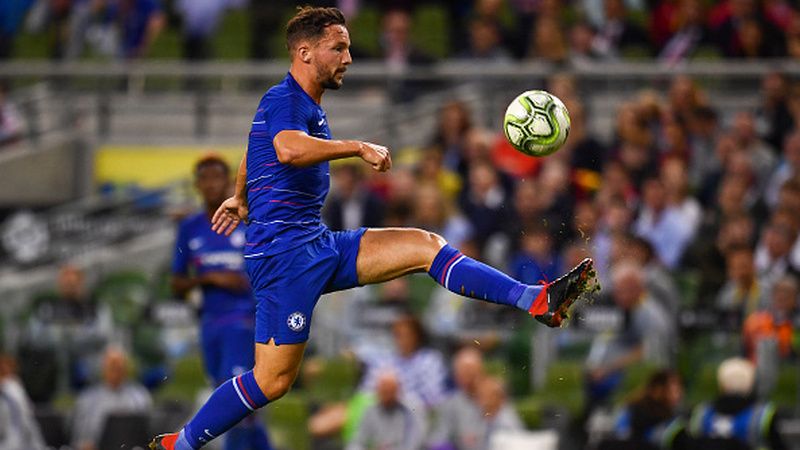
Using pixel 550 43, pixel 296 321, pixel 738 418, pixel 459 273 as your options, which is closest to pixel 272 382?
pixel 296 321

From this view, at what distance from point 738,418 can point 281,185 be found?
214 inches

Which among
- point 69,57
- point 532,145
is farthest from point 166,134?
point 532,145

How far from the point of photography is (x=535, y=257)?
50.6 ft

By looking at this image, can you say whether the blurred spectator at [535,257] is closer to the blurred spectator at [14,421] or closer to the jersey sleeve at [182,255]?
the jersey sleeve at [182,255]

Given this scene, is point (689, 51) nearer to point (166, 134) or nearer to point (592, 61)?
point (592, 61)

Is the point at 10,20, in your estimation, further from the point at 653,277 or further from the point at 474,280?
the point at 474,280

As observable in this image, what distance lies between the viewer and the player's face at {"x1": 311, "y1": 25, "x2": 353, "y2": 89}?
960 centimetres

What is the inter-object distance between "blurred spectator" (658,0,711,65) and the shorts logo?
379 inches

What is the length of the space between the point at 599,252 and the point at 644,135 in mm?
1428

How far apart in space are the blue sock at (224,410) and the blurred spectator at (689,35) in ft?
31.6

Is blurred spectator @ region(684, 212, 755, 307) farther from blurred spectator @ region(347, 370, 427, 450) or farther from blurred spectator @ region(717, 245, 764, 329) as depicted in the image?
blurred spectator @ region(347, 370, 427, 450)

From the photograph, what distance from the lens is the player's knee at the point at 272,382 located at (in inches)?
384

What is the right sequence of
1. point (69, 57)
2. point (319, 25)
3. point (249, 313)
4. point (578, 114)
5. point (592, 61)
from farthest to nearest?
1. point (69, 57)
2. point (592, 61)
3. point (578, 114)
4. point (249, 313)
5. point (319, 25)

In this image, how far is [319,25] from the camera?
31.5 feet
